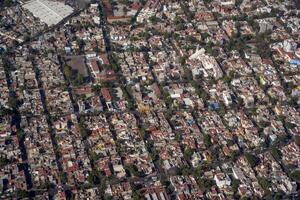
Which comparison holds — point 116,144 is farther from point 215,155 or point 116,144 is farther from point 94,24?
point 94,24

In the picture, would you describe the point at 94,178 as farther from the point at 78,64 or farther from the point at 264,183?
the point at 78,64

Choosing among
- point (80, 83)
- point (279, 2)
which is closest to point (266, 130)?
point (80, 83)

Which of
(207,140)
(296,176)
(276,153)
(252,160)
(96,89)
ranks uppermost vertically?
(96,89)

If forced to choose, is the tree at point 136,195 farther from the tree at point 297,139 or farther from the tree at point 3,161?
the tree at point 297,139

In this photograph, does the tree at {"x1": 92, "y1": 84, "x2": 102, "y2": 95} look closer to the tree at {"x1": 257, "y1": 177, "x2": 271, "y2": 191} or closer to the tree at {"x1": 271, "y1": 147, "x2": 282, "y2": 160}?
the tree at {"x1": 271, "y1": 147, "x2": 282, "y2": 160}

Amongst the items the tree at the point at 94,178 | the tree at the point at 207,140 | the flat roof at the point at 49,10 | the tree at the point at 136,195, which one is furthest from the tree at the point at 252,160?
the flat roof at the point at 49,10

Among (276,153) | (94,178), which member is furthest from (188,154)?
(94,178)

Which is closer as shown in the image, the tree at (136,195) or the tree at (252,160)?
the tree at (136,195)

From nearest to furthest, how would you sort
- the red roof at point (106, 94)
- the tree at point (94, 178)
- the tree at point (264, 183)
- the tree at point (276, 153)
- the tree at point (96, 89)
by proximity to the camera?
1. the tree at point (94, 178)
2. the tree at point (264, 183)
3. the tree at point (276, 153)
4. the red roof at point (106, 94)
5. the tree at point (96, 89)
